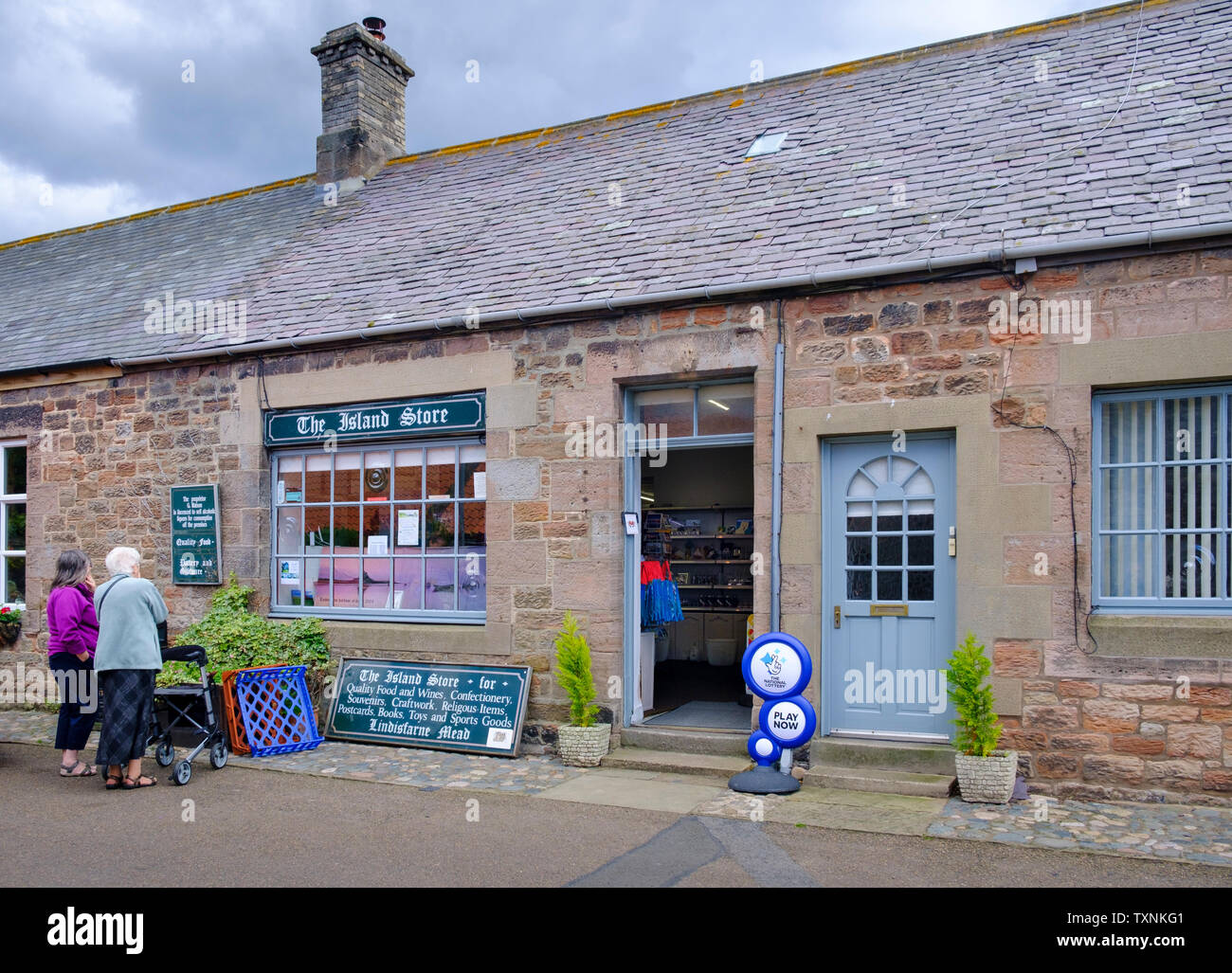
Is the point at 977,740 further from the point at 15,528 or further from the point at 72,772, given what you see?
the point at 15,528

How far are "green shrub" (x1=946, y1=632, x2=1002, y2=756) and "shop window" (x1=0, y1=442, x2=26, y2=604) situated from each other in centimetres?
1036

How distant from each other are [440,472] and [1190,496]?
19.6ft

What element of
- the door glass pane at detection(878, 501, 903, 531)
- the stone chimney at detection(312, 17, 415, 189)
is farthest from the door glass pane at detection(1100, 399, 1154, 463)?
the stone chimney at detection(312, 17, 415, 189)

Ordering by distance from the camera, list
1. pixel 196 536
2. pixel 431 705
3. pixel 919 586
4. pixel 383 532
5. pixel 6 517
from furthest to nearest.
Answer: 1. pixel 6 517
2. pixel 196 536
3. pixel 383 532
4. pixel 431 705
5. pixel 919 586

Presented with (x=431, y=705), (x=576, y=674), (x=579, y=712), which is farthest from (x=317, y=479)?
(x=579, y=712)

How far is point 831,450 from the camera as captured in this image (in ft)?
26.3

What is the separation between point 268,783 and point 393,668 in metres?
1.83

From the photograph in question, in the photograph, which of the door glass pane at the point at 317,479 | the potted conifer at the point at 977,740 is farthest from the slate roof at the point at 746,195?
the potted conifer at the point at 977,740

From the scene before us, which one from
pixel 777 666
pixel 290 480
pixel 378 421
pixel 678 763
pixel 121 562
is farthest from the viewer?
pixel 290 480

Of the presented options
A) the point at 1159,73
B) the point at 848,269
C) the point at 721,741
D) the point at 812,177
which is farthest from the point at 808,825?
A: the point at 1159,73

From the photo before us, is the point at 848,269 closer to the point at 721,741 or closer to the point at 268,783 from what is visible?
the point at 721,741

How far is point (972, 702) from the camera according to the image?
22.3 ft

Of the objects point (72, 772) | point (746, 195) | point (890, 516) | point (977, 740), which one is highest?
point (746, 195)

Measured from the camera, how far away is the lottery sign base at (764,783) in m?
7.16
